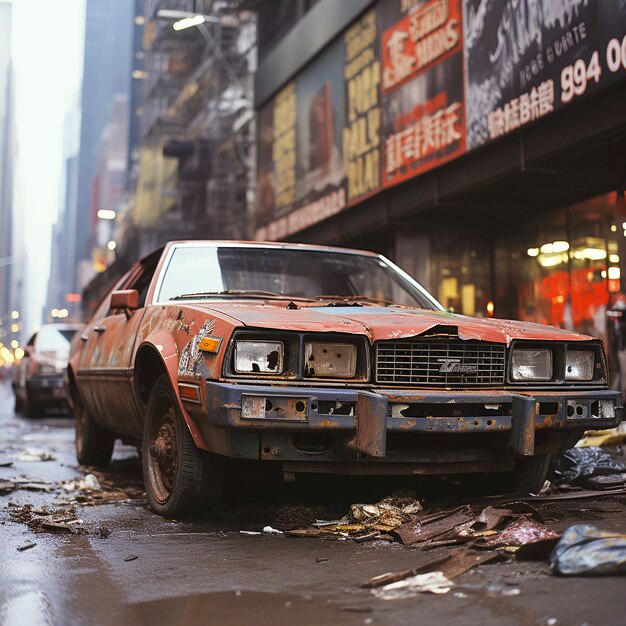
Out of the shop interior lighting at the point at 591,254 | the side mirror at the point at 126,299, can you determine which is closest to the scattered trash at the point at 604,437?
the side mirror at the point at 126,299

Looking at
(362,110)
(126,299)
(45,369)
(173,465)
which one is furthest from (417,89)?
(173,465)

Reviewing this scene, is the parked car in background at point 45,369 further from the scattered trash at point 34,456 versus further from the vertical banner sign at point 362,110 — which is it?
the vertical banner sign at point 362,110

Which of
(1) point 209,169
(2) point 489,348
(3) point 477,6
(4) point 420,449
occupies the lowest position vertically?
(4) point 420,449

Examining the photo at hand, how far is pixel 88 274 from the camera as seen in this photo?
5650 inches

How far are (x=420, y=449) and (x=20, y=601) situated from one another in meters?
1.90

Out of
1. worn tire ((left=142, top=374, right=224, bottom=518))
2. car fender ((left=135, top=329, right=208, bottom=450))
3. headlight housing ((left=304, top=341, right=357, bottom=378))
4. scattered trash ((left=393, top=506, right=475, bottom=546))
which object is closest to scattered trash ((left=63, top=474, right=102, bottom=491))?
worn tire ((left=142, top=374, right=224, bottom=518))

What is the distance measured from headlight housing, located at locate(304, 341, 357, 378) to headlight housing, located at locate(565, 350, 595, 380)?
4.16ft

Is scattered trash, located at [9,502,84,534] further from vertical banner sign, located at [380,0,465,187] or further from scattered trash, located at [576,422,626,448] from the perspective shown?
vertical banner sign, located at [380,0,465,187]

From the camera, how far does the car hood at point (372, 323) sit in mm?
3902

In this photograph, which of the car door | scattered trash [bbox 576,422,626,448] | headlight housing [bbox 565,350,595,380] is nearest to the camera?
headlight housing [bbox 565,350,595,380]

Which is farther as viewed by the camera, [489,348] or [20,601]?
[489,348]

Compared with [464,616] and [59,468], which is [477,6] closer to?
[59,468]

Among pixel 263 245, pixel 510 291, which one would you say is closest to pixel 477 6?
pixel 510 291

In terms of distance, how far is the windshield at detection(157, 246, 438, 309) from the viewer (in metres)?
5.22
